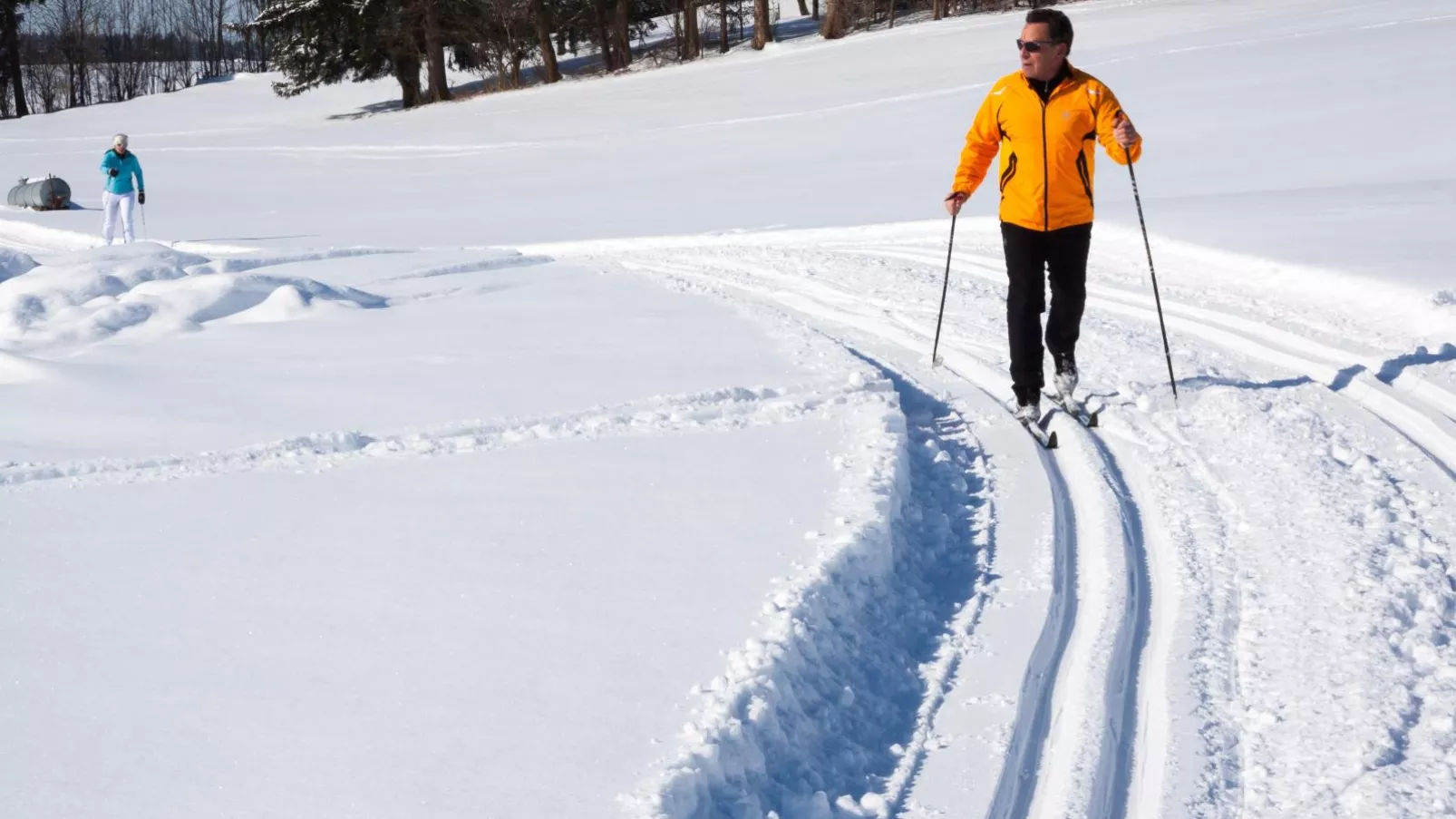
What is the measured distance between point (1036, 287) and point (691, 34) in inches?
1537

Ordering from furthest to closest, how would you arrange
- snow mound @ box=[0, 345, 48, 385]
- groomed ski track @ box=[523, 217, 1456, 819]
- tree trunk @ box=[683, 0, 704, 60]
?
1. tree trunk @ box=[683, 0, 704, 60]
2. snow mound @ box=[0, 345, 48, 385]
3. groomed ski track @ box=[523, 217, 1456, 819]

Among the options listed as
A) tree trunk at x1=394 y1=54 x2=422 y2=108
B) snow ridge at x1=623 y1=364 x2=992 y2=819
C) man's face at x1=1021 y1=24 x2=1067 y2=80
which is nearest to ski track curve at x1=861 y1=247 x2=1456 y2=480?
snow ridge at x1=623 y1=364 x2=992 y2=819

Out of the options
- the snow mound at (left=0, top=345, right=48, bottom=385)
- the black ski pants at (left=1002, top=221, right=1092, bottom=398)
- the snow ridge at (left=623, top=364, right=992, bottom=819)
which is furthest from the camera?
the snow mound at (left=0, top=345, right=48, bottom=385)

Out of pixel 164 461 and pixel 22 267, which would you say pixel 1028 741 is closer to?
pixel 164 461

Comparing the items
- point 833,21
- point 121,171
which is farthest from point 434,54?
point 121,171

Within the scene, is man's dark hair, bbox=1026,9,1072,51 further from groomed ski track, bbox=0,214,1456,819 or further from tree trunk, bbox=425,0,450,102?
tree trunk, bbox=425,0,450,102

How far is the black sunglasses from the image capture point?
5445mm

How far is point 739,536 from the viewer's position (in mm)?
4398

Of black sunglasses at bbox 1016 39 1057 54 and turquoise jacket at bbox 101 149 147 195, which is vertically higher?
turquoise jacket at bbox 101 149 147 195

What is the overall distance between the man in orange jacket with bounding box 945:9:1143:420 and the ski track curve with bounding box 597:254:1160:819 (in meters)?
0.47

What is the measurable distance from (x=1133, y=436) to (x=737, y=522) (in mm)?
2165

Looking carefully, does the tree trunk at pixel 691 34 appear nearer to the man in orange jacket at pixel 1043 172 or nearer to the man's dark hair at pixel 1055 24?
the man in orange jacket at pixel 1043 172

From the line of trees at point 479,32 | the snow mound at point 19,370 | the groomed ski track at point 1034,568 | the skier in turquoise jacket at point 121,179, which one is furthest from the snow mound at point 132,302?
the line of trees at point 479,32

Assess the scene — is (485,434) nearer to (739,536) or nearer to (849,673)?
(739,536)
